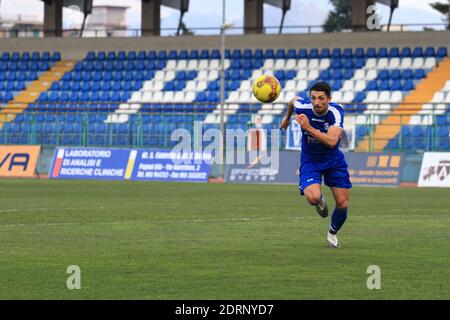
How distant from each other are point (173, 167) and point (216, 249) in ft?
80.0

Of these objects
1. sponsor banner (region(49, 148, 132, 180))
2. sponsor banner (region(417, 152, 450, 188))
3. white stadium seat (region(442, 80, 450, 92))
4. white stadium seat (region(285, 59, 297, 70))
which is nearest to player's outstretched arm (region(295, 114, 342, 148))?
sponsor banner (region(417, 152, 450, 188))

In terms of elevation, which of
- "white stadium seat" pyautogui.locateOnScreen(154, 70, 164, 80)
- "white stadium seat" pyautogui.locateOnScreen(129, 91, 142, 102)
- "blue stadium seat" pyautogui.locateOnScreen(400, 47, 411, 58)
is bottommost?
"white stadium seat" pyautogui.locateOnScreen(129, 91, 142, 102)

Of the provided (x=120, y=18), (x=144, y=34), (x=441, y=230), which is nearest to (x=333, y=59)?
(x=144, y=34)

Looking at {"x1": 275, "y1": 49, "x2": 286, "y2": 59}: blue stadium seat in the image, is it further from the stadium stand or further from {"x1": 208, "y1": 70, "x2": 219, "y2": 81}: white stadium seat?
{"x1": 208, "y1": 70, "x2": 219, "y2": 81}: white stadium seat

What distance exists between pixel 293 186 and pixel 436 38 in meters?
16.8

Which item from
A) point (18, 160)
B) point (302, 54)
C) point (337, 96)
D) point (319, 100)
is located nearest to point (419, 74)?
point (337, 96)

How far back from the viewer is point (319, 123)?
15.4 m

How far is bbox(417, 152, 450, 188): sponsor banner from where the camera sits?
35219mm

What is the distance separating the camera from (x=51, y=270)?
41.5ft

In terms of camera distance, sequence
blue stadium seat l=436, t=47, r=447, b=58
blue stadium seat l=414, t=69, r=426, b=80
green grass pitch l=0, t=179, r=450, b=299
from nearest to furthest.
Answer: green grass pitch l=0, t=179, r=450, b=299 → blue stadium seat l=414, t=69, r=426, b=80 → blue stadium seat l=436, t=47, r=447, b=58

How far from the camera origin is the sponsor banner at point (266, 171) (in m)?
37.6

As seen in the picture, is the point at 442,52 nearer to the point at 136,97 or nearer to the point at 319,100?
the point at 136,97

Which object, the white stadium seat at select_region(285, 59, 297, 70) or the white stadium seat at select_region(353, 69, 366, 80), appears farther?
the white stadium seat at select_region(285, 59, 297, 70)
